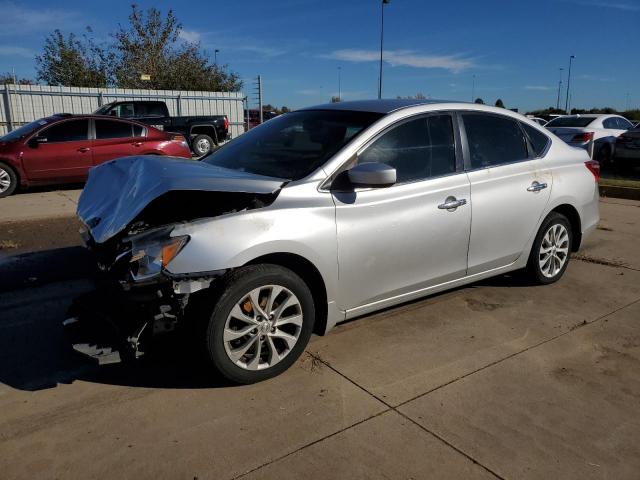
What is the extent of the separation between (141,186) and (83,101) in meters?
22.3

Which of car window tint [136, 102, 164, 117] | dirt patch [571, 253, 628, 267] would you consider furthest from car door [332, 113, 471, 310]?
car window tint [136, 102, 164, 117]

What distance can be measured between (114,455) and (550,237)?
3.99 metres

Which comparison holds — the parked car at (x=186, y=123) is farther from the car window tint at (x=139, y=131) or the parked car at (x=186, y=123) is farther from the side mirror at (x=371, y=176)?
the side mirror at (x=371, y=176)

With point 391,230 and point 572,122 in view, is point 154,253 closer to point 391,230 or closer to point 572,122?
point 391,230

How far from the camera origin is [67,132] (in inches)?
409

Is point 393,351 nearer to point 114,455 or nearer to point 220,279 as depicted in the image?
point 220,279

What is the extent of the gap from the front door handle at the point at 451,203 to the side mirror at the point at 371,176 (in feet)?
2.28

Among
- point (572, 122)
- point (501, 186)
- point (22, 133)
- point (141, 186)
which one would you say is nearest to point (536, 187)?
point (501, 186)

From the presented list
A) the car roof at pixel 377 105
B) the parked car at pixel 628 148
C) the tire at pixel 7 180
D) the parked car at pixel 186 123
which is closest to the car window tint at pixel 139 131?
the tire at pixel 7 180

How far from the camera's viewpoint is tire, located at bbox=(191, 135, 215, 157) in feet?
53.0

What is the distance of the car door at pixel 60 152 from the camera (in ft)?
32.7

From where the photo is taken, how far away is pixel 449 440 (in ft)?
8.90

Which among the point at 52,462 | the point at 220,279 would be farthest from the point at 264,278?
the point at 52,462

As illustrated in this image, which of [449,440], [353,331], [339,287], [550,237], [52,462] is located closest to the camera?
[52,462]
